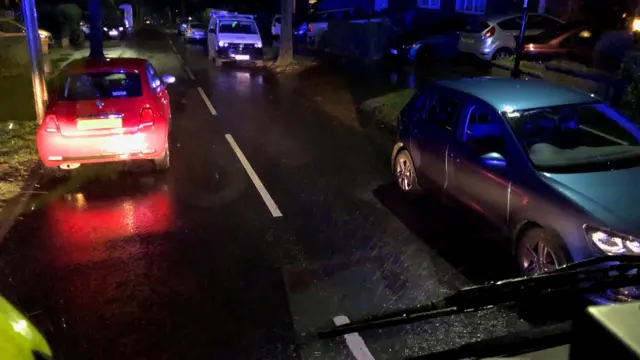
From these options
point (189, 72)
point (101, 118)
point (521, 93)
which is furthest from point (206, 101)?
point (521, 93)

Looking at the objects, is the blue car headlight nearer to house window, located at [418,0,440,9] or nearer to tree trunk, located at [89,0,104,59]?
tree trunk, located at [89,0,104,59]

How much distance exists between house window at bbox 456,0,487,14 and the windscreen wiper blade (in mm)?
25662

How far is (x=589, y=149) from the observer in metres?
5.89

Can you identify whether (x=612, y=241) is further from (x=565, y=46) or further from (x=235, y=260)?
(x=565, y=46)

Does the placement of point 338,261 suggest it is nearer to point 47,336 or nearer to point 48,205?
point 47,336

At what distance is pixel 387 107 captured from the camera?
1395cm

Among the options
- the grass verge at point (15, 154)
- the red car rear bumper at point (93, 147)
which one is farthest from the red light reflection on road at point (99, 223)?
the grass verge at point (15, 154)

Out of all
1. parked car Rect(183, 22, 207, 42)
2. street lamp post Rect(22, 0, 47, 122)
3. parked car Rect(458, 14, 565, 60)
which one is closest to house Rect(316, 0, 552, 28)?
parked car Rect(458, 14, 565, 60)

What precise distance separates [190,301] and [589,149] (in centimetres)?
402

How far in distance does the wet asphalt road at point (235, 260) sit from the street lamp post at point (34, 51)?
3.58 meters

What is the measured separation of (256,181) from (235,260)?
2928mm

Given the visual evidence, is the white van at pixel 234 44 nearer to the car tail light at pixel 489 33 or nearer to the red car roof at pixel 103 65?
the car tail light at pixel 489 33

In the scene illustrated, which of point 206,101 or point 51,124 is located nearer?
point 51,124

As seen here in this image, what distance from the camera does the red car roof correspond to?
8688 millimetres
